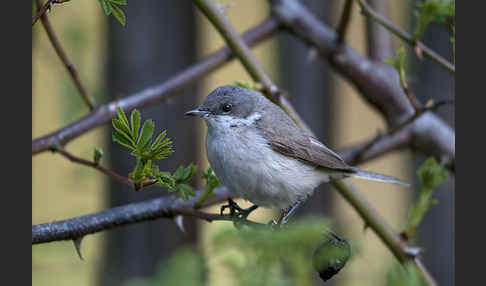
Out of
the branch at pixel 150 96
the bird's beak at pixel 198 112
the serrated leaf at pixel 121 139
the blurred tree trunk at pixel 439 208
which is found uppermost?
the branch at pixel 150 96

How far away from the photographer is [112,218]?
192 cm

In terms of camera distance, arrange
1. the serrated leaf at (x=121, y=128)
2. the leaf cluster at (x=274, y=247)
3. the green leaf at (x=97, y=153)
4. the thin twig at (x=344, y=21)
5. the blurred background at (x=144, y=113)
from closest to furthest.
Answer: the leaf cluster at (x=274, y=247), the serrated leaf at (x=121, y=128), the green leaf at (x=97, y=153), the thin twig at (x=344, y=21), the blurred background at (x=144, y=113)

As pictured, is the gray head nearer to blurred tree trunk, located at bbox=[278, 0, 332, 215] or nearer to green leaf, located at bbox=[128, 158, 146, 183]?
green leaf, located at bbox=[128, 158, 146, 183]

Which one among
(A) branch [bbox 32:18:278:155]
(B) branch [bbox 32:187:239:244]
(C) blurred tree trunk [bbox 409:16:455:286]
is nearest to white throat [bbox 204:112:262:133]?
(A) branch [bbox 32:18:278:155]

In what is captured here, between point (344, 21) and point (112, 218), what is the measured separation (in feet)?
5.99

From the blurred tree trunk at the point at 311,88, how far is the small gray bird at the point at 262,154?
1.75 meters

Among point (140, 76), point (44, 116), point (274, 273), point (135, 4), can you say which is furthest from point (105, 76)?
point (274, 273)

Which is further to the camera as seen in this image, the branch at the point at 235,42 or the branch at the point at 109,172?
the branch at the point at 235,42

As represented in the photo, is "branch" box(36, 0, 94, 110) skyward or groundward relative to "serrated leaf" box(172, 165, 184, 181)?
skyward

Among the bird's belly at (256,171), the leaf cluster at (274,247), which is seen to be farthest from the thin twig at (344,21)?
the leaf cluster at (274,247)

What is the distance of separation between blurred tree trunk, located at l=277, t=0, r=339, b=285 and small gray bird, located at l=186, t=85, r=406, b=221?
1.75m

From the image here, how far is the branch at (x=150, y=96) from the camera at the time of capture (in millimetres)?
2402

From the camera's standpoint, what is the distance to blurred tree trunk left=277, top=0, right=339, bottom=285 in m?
4.52

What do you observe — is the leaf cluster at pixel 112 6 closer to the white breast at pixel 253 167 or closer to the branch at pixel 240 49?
the branch at pixel 240 49
